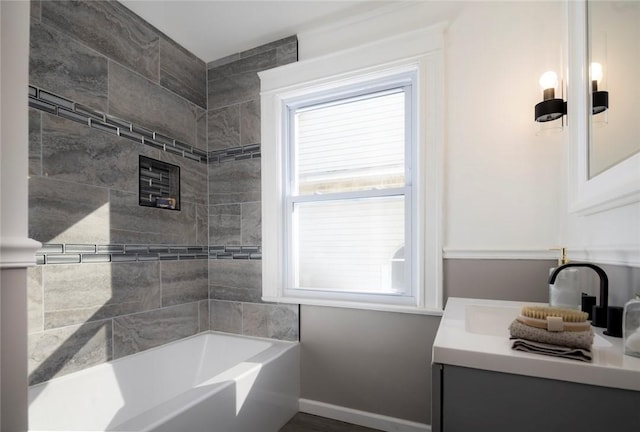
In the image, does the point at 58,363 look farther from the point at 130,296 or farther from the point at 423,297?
the point at 423,297

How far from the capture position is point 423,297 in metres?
1.90

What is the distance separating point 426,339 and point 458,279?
15.5 inches

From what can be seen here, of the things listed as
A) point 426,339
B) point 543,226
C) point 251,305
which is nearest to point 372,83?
point 543,226

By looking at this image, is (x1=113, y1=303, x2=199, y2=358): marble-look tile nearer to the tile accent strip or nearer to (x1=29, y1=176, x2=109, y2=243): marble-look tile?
(x1=29, y1=176, x2=109, y2=243): marble-look tile

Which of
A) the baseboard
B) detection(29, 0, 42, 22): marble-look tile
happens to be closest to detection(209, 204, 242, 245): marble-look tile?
the baseboard

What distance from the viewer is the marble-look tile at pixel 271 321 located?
228 cm

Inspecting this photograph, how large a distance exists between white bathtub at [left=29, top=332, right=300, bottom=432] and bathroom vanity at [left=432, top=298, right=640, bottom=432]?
110 cm

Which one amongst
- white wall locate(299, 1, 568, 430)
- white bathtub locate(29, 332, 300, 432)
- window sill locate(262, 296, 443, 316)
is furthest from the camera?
window sill locate(262, 296, 443, 316)

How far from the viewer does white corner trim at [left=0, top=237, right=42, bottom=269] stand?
2.26 feet

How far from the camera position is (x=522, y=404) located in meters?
0.70

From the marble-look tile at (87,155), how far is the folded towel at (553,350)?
2104mm

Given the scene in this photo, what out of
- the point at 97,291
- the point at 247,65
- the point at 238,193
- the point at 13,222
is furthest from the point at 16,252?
the point at 247,65

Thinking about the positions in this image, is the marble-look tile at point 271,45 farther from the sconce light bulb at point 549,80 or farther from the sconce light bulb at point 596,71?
the sconce light bulb at point 596,71

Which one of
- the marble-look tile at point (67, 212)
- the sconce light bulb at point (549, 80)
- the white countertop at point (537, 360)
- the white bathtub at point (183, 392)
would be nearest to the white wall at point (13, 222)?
the white bathtub at point (183, 392)
